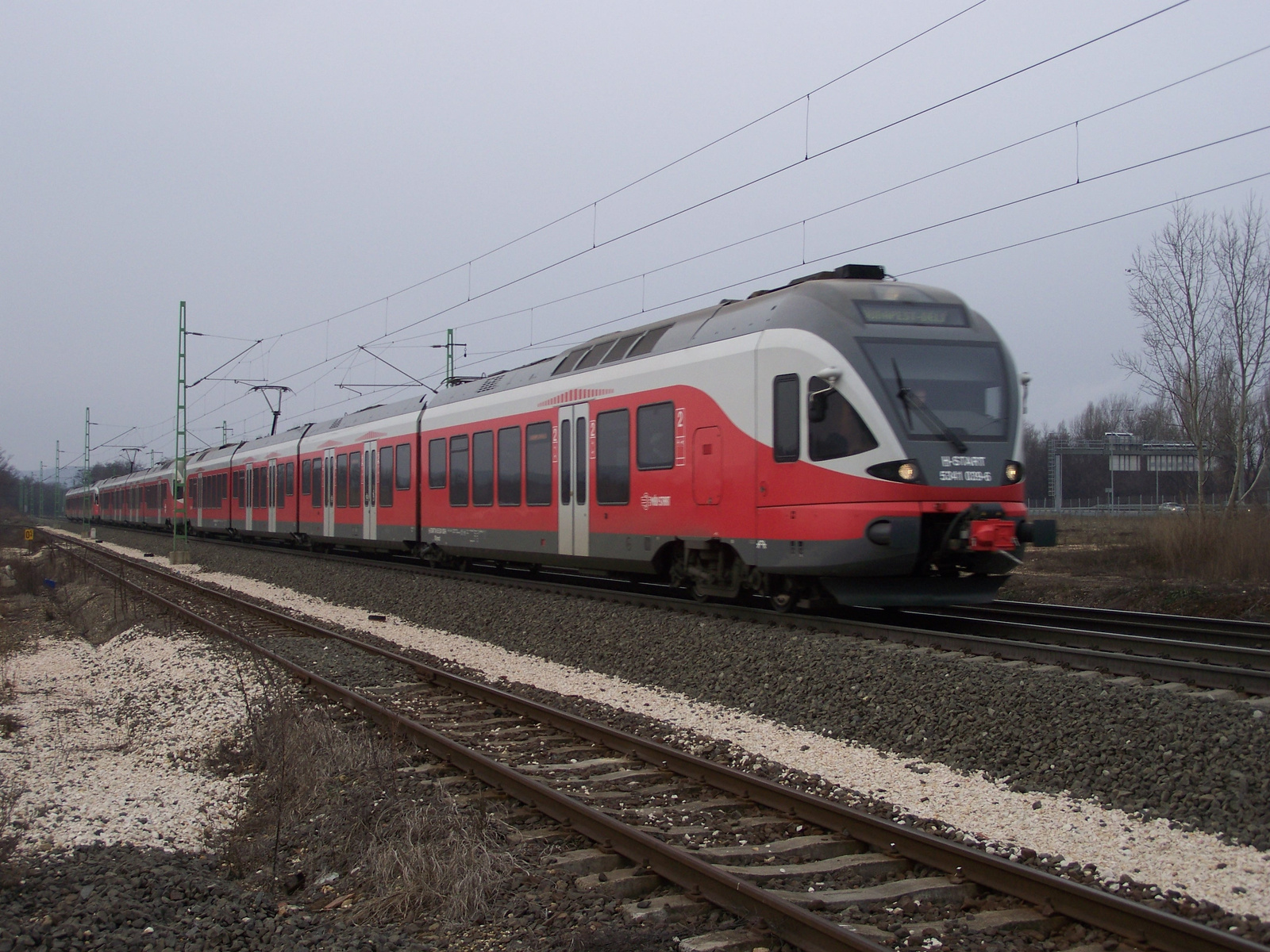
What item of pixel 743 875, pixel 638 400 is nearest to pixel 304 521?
pixel 638 400

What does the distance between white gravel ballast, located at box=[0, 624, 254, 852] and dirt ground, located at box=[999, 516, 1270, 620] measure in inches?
446

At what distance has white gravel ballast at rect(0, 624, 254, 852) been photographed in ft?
19.4

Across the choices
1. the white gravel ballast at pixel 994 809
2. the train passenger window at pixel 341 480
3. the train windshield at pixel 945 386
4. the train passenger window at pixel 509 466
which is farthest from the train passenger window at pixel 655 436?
the train passenger window at pixel 341 480

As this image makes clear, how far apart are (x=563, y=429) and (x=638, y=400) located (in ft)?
6.23

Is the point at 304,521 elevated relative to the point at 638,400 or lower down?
lower down

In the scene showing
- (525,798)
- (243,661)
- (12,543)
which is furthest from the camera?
(12,543)

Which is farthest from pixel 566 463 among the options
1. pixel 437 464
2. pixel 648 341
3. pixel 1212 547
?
pixel 1212 547

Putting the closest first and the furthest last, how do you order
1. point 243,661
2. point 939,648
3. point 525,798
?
point 525,798
point 939,648
point 243,661

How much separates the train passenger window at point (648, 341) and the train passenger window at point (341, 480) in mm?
11542

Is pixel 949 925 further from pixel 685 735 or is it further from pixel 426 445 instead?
pixel 426 445

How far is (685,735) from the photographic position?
280 inches

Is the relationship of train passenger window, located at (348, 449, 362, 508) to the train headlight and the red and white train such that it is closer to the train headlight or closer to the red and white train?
the red and white train

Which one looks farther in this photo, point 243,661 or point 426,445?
point 426,445

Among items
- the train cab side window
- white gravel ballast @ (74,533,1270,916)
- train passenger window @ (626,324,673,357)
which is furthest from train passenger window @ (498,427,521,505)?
the train cab side window
